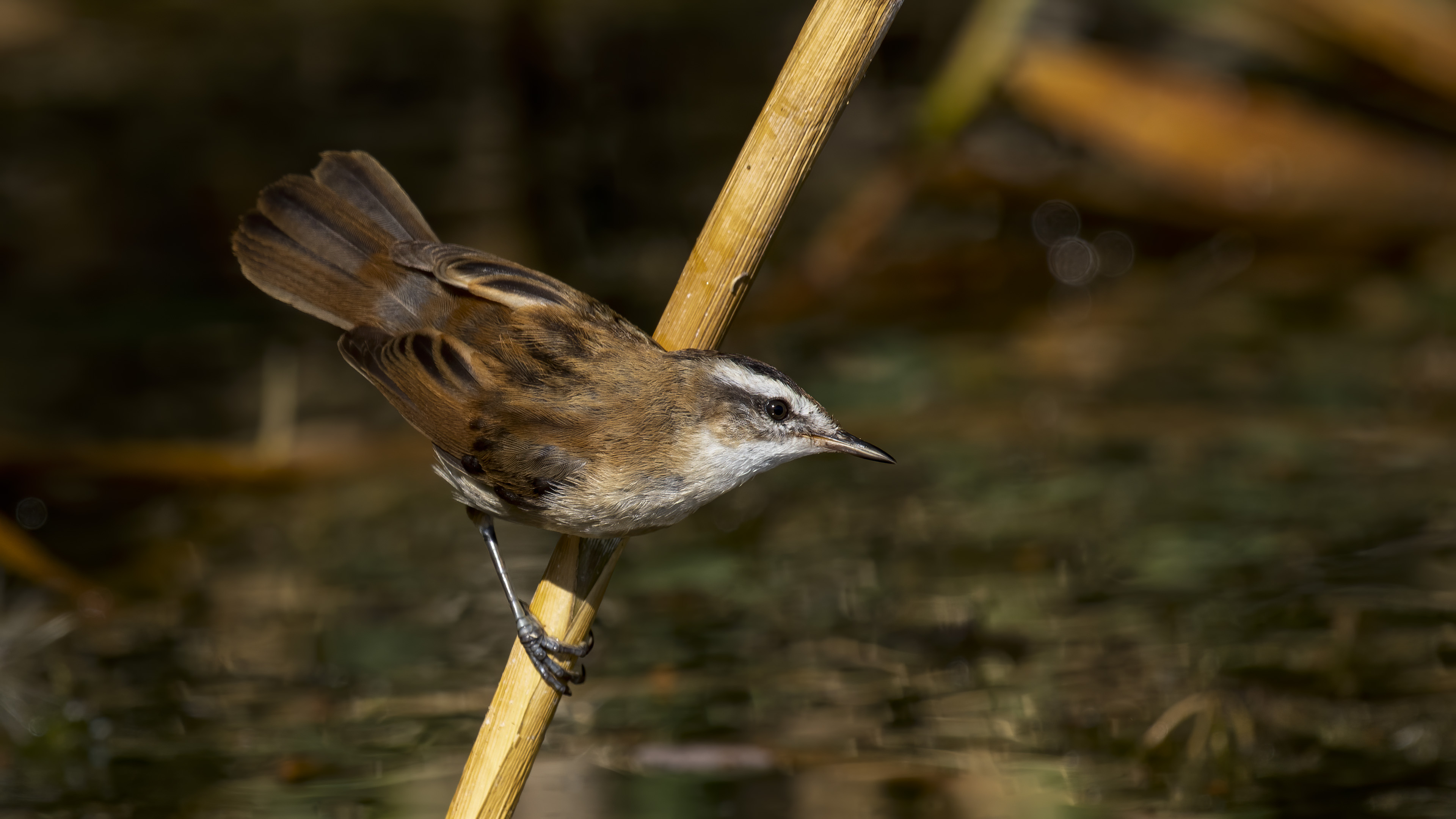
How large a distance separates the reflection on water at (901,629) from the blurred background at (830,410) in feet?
0.06

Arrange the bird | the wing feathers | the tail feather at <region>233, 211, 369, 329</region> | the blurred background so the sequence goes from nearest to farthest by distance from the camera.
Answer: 1. the bird
2. the wing feathers
3. the tail feather at <region>233, 211, 369, 329</region>
4. the blurred background

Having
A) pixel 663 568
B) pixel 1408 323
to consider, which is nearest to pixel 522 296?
pixel 663 568

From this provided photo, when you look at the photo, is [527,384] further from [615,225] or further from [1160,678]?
[615,225]

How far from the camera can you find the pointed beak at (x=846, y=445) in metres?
3.34

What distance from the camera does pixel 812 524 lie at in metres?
5.33

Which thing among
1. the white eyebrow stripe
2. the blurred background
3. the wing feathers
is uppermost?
the white eyebrow stripe

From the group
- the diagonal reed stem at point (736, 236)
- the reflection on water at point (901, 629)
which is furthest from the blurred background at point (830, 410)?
the diagonal reed stem at point (736, 236)

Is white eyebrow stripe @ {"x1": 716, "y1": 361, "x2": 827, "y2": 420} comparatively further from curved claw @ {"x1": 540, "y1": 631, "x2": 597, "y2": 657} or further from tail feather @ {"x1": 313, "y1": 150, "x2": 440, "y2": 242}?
tail feather @ {"x1": 313, "y1": 150, "x2": 440, "y2": 242}

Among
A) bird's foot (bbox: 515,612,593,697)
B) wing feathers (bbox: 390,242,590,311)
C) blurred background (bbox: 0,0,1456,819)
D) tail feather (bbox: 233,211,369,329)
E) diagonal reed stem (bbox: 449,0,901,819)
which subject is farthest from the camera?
blurred background (bbox: 0,0,1456,819)

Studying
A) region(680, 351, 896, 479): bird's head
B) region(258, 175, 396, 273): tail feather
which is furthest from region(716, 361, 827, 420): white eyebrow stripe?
region(258, 175, 396, 273): tail feather

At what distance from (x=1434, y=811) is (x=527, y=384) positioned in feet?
7.29

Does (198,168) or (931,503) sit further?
(198,168)

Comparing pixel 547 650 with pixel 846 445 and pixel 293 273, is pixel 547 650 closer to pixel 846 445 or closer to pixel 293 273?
pixel 846 445

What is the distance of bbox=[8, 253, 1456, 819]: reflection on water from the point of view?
3.68 m
